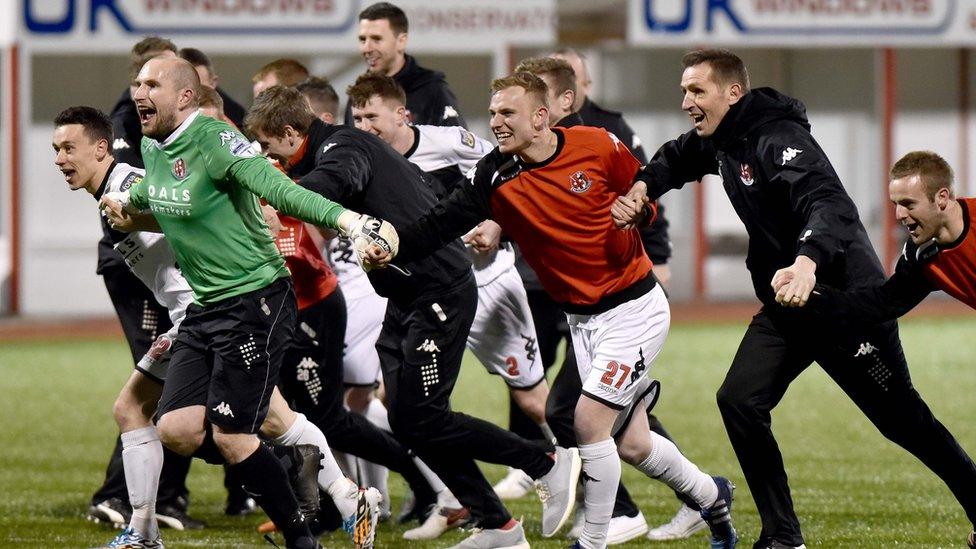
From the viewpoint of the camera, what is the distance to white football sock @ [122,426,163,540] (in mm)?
6062

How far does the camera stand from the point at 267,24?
18656mm

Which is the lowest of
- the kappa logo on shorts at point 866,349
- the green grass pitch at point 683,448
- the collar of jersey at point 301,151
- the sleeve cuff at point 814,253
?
the green grass pitch at point 683,448

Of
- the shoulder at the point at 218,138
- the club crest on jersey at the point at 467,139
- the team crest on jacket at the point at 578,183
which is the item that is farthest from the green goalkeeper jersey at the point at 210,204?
the club crest on jersey at the point at 467,139

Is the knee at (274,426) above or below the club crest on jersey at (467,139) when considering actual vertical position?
below

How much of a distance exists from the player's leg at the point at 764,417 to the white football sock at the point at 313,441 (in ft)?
5.45

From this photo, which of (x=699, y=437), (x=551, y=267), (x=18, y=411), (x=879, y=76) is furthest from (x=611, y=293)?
(x=879, y=76)

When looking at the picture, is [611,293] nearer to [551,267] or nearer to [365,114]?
[551,267]

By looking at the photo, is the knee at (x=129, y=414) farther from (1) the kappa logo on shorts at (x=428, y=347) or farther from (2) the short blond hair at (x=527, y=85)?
(2) the short blond hair at (x=527, y=85)

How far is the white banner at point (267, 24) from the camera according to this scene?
18141 mm

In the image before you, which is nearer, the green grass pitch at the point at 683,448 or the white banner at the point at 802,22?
the green grass pitch at the point at 683,448

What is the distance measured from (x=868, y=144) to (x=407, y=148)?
1703 centimetres

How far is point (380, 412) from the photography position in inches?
303

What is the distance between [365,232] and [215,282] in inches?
29.2

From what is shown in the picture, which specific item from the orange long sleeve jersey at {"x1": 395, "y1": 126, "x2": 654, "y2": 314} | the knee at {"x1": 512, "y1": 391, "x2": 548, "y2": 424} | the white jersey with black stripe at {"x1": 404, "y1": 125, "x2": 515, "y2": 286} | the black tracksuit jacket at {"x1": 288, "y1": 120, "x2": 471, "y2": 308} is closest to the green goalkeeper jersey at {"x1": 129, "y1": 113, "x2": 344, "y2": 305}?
the black tracksuit jacket at {"x1": 288, "y1": 120, "x2": 471, "y2": 308}
